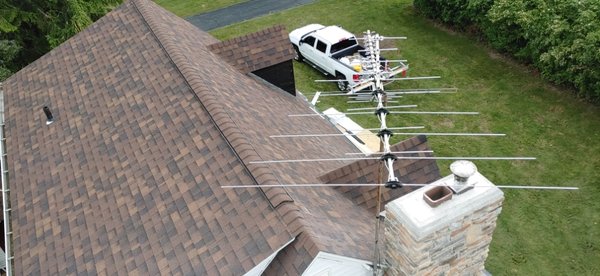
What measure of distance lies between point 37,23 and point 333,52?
12058mm

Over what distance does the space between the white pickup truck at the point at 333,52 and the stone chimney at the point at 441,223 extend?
46.0 ft

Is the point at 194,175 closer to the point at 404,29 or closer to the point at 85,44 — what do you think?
the point at 85,44

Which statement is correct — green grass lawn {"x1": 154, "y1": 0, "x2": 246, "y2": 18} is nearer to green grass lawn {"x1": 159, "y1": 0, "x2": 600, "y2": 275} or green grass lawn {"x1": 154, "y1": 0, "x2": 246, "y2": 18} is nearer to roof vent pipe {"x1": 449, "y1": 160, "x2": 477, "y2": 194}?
green grass lawn {"x1": 159, "y1": 0, "x2": 600, "y2": 275}

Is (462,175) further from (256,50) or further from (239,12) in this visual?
(239,12)

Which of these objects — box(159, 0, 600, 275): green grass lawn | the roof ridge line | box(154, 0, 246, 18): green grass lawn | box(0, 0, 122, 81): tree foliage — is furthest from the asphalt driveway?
the roof ridge line

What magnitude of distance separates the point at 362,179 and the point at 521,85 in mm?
14243

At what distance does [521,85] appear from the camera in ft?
70.3

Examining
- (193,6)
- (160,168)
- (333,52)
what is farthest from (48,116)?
(193,6)

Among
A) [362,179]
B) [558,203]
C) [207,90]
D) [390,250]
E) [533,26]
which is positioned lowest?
[558,203]

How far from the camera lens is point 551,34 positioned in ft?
63.0

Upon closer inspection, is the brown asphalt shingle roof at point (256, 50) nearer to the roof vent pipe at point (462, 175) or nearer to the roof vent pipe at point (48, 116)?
the roof vent pipe at point (48, 116)

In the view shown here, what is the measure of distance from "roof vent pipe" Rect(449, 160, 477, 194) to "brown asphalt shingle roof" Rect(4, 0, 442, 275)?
1.85 metres

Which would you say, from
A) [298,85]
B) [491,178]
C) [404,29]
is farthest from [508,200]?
[404,29]

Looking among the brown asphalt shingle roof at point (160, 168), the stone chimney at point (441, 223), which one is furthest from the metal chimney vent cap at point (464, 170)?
the brown asphalt shingle roof at point (160, 168)
